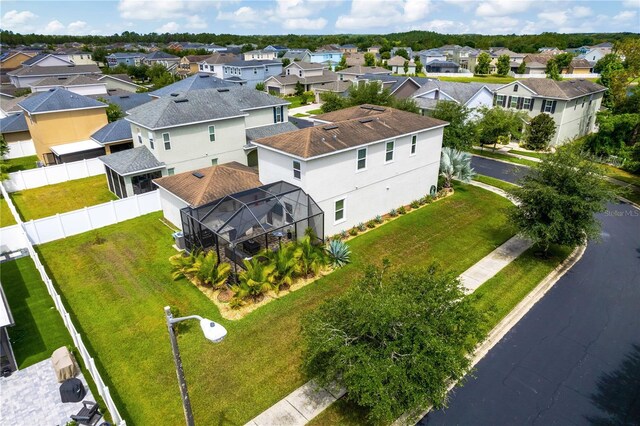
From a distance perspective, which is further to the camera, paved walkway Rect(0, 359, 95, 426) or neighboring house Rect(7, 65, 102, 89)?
neighboring house Rect(7, 65, 102, 89)

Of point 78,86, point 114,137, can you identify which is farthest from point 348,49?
point 114,137

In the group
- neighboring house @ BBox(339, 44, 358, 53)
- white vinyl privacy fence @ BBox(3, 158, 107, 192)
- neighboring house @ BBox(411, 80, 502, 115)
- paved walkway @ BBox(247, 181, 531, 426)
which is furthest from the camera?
neighboring house @ BBox(339, 44, 358, 53)

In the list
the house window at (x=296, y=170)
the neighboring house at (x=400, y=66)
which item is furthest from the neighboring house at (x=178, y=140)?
the neighboring house at (x=400, y=66)

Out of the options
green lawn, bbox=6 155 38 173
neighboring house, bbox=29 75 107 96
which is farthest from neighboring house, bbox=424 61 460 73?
green lawn, bbox=6 155 38 173

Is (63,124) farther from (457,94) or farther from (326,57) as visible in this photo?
(326,57)

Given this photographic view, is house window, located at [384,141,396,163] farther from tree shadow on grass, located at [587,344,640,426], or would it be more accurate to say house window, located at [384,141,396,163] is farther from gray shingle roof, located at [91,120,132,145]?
gray shingle roof, located at [91,120,132,145]

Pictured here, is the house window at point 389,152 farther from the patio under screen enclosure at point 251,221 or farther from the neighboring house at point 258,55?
the neighboring house at point 258,55

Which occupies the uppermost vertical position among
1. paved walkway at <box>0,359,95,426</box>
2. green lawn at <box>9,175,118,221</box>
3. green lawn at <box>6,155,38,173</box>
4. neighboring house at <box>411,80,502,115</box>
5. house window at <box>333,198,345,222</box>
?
neighboring house at <box>411,80,502,115</box>

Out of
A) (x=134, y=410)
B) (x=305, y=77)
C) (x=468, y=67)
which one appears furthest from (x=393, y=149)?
(x=468, y=67)
